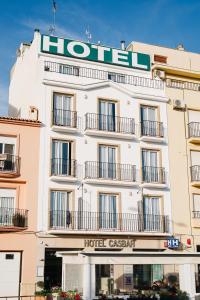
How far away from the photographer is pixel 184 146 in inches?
1453

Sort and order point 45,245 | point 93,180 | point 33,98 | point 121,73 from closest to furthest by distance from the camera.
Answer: point 45,245
point 93,180
point 33,98
point 121,73

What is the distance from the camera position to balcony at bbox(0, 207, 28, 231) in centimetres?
3003

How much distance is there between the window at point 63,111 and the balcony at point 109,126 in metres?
1.18

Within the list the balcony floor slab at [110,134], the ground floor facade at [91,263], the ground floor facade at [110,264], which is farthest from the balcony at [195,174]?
the balcony floor slab at [110,134]

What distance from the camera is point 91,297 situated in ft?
76.9

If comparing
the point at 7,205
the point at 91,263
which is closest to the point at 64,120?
the point at 7,205

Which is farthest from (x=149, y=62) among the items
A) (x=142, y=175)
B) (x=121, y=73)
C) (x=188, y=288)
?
(x=188, y=288)

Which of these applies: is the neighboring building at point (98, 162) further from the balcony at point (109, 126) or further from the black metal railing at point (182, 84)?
the black metal railing at point (182, 84)

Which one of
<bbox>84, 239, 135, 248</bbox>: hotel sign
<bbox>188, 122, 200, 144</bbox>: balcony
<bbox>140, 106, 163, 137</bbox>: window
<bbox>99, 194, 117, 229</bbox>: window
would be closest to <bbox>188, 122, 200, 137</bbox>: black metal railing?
<bbox>188, 122, 200, 144</bbox>: balcony

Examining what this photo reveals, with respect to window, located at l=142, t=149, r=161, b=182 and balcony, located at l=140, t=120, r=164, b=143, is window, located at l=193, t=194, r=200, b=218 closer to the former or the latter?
window, located at l=142, t=149, r=161, b=182

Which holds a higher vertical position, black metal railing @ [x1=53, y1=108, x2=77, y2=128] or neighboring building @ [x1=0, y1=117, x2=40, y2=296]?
black metal railing @ [x1=53, y1=108, x2=77, y2=128]

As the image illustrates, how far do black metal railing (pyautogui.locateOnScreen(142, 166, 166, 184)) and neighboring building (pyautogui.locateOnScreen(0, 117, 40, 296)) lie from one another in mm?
8227

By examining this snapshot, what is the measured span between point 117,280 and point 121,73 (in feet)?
55.2

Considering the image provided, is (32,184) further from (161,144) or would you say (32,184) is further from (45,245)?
(161,144)
